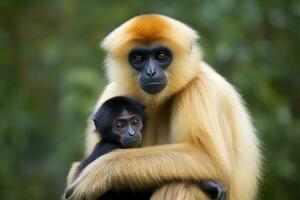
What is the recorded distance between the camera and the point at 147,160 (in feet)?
28.6

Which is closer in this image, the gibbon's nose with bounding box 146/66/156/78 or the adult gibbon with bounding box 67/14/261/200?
the adult gibbon with bounding box 67/14/261/200

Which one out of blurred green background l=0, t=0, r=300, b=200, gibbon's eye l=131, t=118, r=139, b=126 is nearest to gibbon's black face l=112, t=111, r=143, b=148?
gibbon's eye l=131, t=118, r=139, b=126

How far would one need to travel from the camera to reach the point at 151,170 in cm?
867

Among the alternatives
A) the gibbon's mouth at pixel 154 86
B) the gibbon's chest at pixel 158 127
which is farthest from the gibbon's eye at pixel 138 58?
the gibbon's chest at pixel 158 127

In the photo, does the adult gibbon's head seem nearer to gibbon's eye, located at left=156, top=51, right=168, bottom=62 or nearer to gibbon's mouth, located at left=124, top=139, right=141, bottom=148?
gibbon's eye, located at left=156, top=51, right=168, bottom=62

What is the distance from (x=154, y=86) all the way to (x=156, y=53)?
364mm

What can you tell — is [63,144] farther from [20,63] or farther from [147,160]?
[147,160]

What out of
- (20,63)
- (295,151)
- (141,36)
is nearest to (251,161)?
(141,36)

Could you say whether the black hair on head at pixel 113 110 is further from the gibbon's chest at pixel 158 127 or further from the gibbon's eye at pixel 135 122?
the gibbon's chest at pixel 158 127

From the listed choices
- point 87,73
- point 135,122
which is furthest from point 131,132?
point 87,73

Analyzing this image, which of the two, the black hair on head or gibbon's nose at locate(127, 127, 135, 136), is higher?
the black hair on head

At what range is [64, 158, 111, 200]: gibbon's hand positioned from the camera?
870cm

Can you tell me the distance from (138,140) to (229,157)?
0.98 m

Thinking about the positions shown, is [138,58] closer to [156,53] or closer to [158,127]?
[156,53]
